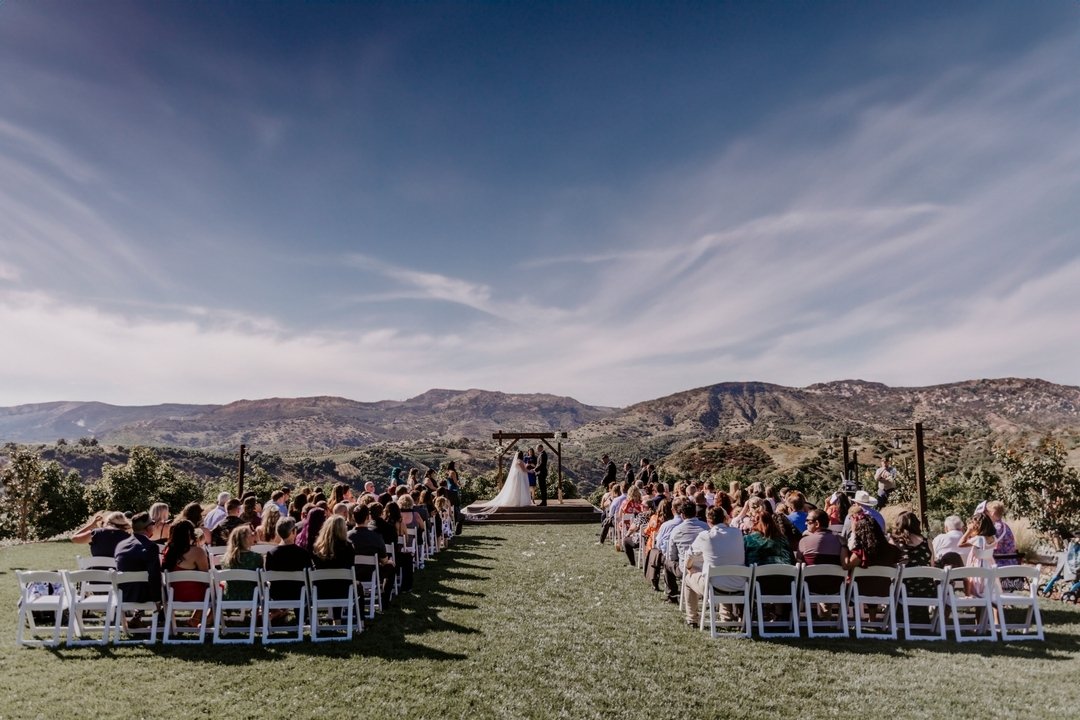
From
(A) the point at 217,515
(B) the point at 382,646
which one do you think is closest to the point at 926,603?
(B) the point at 382,646

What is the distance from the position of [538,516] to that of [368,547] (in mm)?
12833

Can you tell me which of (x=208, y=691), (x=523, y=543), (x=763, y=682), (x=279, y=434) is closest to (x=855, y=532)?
(x=763, y=682)

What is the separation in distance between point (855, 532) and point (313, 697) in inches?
224

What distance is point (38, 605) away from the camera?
6.82 m

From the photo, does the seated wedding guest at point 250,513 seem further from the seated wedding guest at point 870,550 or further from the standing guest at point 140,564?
the seated wedding guest at point 870,550

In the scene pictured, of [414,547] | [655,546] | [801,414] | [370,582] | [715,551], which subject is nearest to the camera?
[715,551]

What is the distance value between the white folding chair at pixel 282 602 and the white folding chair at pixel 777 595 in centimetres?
465

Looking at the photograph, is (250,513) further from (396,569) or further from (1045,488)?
(1045,488)

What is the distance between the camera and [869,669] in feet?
19.9

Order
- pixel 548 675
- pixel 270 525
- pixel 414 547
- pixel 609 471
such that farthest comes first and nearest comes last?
pixel 609 471 < pixel 414 547 < pixel 270 525 < pixel 548 675

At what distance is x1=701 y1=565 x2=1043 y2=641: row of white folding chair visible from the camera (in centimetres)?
703

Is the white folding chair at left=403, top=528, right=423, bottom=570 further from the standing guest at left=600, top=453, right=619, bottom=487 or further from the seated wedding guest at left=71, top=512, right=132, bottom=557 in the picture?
the standing guest at left=600, top=453, right=619, bottom=487

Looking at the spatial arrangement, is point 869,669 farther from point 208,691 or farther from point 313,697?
point 208,691

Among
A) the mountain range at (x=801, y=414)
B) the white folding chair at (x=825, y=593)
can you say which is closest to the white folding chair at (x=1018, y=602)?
the white folding chair at (x=825, y=593)
